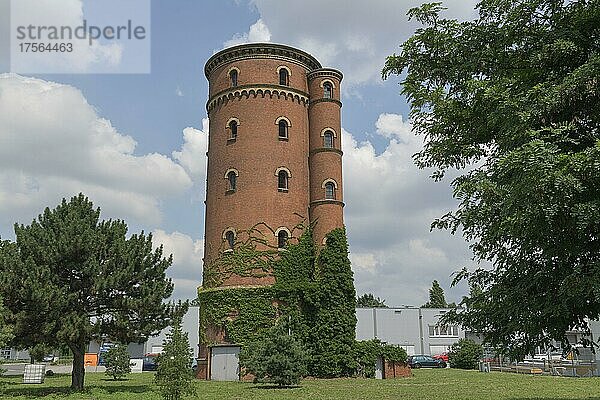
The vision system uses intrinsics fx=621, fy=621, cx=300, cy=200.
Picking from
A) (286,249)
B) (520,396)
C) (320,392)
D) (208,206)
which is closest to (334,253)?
(286,249)

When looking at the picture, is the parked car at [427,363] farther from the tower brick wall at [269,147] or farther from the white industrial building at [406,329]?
the tower brick wall at [269,147]

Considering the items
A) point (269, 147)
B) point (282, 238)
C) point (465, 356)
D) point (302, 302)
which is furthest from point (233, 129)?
point (465, 356)

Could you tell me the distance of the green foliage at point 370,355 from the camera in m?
35.7

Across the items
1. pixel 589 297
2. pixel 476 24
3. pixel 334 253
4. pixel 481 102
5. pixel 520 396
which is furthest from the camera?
pixel 334 253

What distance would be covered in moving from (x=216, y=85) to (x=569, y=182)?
34.0 m

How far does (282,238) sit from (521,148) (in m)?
28.1

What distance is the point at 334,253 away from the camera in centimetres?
3666

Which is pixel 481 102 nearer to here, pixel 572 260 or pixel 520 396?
pixel 572 260

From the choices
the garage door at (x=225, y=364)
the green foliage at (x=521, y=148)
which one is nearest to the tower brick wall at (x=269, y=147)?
the garage door at (x=225, y=364)

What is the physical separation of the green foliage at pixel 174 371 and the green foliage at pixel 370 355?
19.7 m

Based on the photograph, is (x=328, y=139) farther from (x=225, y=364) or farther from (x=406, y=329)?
(x=406, y=329)

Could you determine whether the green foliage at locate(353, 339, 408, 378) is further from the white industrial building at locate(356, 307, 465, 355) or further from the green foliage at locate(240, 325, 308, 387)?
the white industrial building at locate(356, 307, 465, 355)

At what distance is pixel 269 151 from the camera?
126 feet

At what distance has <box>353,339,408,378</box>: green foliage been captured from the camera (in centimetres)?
3569
